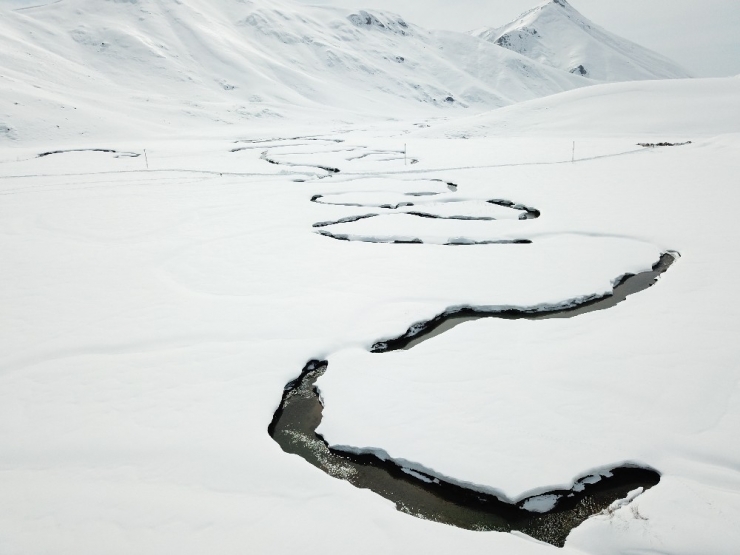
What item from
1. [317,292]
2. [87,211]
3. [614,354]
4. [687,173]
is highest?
[687,173]

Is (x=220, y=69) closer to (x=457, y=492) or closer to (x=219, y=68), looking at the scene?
(x=219, y=68)

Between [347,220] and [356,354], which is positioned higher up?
[347,220]

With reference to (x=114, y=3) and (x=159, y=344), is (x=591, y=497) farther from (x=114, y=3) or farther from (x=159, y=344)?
(x=114, y=3)

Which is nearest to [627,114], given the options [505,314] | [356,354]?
[505,314]

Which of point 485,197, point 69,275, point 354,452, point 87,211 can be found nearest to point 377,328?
point 354,452

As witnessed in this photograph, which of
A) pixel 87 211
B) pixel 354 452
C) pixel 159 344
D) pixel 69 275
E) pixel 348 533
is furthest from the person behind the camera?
pixel 87 211

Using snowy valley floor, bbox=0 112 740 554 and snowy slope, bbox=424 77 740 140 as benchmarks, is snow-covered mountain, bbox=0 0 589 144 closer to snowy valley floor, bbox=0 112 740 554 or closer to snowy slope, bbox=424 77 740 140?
snowy slope, bbox=424 77 740 140

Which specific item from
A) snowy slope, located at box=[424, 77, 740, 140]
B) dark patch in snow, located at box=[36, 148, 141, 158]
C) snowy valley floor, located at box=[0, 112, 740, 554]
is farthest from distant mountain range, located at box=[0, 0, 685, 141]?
snowy valley floor, located at box=[0, 112, 740, 554]
